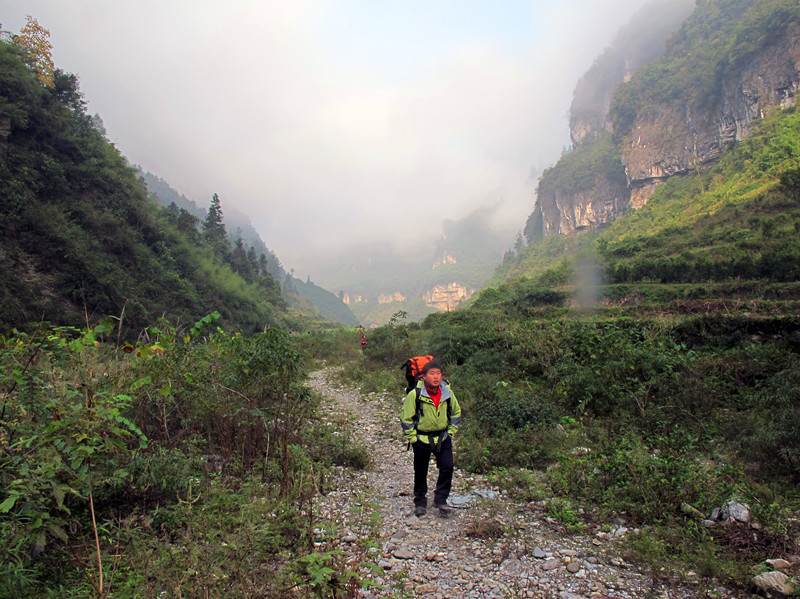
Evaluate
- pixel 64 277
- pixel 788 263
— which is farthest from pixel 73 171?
pixel 788 263

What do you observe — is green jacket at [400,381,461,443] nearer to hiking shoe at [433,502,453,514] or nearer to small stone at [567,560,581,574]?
hiking shoe at [433,502,453,514]

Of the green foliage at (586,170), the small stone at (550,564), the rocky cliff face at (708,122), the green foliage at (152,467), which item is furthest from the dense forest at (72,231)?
the green foliage at (586,170)

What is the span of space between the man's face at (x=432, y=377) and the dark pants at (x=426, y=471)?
596mm

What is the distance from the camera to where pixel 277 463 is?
15.0ft

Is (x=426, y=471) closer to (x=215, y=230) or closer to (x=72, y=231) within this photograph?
(x=72, y=231)

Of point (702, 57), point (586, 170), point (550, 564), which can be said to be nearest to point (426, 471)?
point (550, 564)

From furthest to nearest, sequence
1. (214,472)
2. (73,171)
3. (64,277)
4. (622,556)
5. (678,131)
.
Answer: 1. (678,131)
2. (73,171)
3. (64,277)
4. (214,472)
5. (622,556)

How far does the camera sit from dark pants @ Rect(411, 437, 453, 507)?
157 inches

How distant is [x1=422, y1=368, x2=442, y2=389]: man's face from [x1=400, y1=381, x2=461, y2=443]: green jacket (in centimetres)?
9

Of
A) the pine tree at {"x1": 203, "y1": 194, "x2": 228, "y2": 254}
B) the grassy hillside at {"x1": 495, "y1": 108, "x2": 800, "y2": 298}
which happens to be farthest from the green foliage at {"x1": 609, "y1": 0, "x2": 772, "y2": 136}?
the pine tree at {"x1": 203, "y1": 194, "x2": 228, "y2": 254}

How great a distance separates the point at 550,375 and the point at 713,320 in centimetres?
398

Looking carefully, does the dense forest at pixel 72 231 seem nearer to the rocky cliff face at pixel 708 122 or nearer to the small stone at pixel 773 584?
the small stone at pixel 773 584

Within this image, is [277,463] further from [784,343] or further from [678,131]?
[678,131]

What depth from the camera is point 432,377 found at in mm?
3906
